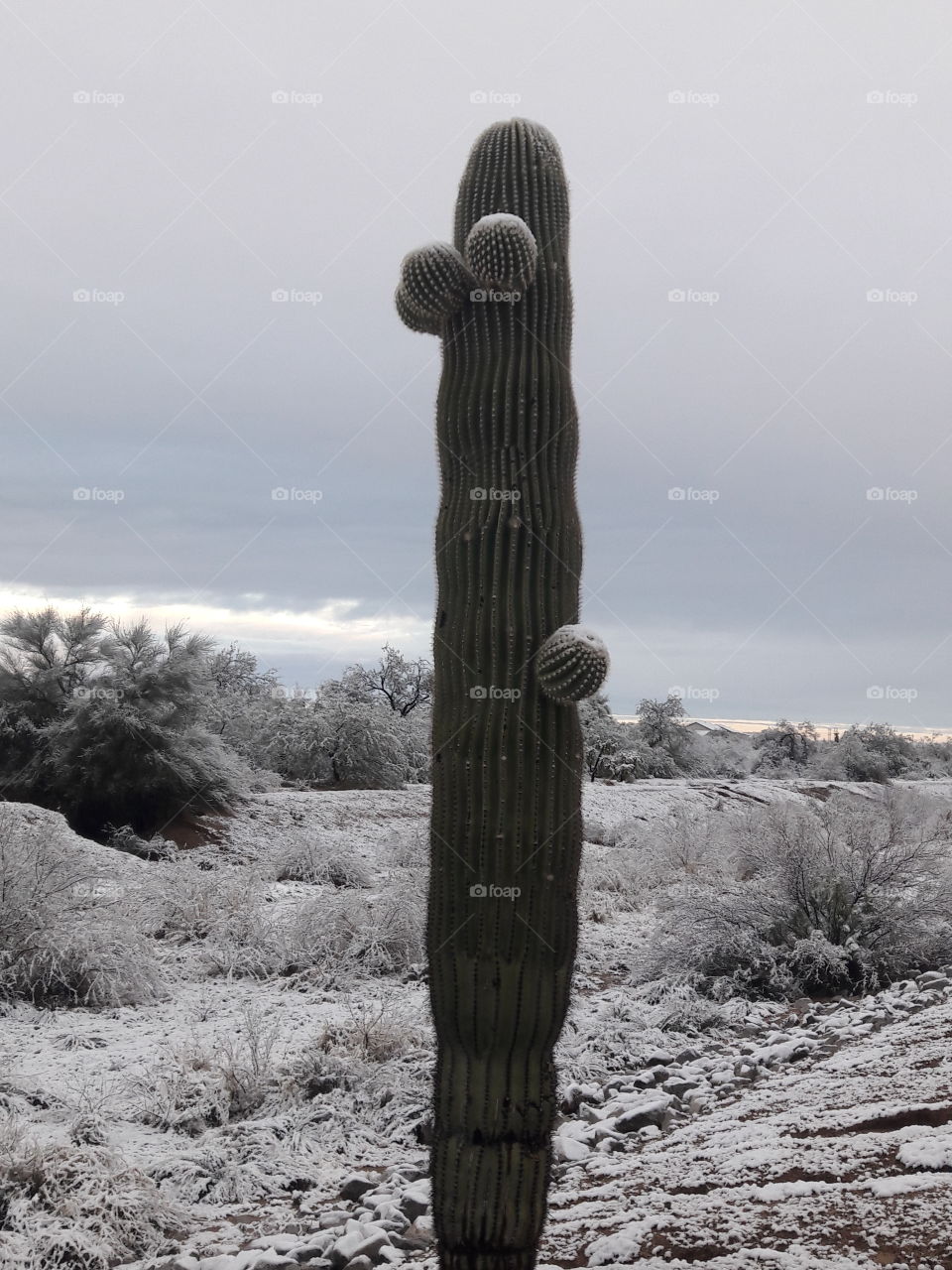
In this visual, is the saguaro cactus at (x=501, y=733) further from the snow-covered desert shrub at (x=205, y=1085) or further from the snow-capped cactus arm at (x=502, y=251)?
the snow-covered desert shrub at (x=205, y=1085)

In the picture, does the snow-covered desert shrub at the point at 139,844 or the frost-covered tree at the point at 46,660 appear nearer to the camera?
the snow-covered desert shrub at the point at 139,844

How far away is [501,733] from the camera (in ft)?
11.4

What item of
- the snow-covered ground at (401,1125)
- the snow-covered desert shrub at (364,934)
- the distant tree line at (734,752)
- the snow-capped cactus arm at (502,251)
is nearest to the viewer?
the snow-capped cactus arm at (502,251)

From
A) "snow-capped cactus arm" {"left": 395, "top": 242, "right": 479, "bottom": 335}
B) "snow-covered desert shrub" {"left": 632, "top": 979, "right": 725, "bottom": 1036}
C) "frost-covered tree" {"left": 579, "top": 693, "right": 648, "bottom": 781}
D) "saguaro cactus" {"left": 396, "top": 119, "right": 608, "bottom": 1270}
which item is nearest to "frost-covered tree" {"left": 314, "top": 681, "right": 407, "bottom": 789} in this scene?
"frost-covered tree" {"left": 579, "top": 693, "right": 648, "bottom": 781}

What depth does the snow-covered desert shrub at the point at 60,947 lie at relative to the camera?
7.39 metres

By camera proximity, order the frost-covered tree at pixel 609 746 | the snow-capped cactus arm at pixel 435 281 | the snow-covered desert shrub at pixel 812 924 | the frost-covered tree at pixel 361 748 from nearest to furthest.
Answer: the snow-capped cactus arm at pixel 435 281
the snow-covered desert shrub at pixel 812 924
the frost-covered tree at pixel 361 748
the frost-covered tree at pixel 609 746

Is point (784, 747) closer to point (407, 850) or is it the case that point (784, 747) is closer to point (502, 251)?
point (407, 850)

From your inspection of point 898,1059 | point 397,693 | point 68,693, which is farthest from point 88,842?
point 397,693

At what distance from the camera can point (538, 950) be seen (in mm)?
3445

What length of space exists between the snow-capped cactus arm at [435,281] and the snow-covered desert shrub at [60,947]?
5.83m

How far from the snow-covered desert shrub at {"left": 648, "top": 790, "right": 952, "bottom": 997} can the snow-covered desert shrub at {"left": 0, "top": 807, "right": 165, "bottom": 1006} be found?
4223 mm

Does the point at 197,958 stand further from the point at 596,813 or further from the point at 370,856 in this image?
the point at 596,813

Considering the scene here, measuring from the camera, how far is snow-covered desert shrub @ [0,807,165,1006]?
7395mm

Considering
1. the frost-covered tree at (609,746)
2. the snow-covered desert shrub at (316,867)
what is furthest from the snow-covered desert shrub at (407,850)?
the frost-covered tree at (609,746)
